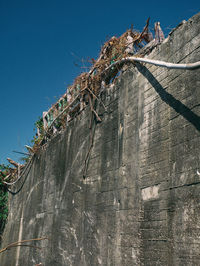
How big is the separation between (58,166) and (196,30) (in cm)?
470

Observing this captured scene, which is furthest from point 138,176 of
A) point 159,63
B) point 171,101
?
point 159,63

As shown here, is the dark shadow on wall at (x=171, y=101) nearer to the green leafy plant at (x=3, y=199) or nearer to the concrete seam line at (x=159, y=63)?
the concrete seam line at (x=159, y=63)

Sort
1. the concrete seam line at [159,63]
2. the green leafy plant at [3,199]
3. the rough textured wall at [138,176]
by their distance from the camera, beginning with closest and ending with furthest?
1. the concrete seam line at [159,63]
2. the rough textured wall at [138,176]
3. the green leafy plant at [3,199]

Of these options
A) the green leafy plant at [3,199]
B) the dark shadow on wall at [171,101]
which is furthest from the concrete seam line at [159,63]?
the green leafy plant at [3,199]

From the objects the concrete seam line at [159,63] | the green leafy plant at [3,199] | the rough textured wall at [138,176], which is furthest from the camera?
the green leafy plant at [3,199]

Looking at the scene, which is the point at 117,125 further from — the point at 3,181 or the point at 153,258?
the point at 3,181

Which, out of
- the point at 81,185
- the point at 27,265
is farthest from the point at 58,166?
the point at 27,265

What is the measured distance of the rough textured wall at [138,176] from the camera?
3830 mm

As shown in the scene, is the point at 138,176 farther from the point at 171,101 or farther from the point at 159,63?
the point at 159,63

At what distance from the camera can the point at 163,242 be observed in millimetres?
3949

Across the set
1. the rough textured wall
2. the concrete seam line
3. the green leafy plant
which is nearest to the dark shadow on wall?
the rough textured wall

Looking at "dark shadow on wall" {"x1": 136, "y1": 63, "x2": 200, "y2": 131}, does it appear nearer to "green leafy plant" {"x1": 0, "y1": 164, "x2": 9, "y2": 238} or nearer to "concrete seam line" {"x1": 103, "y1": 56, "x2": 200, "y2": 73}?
"concrete seam line" {"x1": 103, "y1": 56, "x2": 200, "y2": 73}

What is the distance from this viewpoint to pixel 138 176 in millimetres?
4684

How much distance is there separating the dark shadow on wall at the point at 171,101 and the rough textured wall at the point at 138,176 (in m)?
0.01
